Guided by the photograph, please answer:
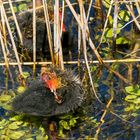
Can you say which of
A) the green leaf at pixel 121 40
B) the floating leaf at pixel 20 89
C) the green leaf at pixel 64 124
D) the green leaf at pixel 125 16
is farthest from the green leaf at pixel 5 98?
the green leaf at pixel 125 16

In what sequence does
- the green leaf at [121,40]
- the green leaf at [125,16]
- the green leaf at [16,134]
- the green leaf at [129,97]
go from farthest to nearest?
the green leaf at [125,16], the green leaf at [121,40], the green leaf at [129,97], the green leaf at [16,134]

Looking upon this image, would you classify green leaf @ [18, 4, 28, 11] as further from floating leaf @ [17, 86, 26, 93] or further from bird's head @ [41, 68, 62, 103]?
bird's head @ [41, 68, 62, 103]

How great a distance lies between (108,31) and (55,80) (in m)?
1.99

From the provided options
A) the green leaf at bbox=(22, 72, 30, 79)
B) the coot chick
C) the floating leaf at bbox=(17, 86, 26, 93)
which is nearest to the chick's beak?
the coot chick

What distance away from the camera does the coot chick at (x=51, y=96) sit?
15.2 feet

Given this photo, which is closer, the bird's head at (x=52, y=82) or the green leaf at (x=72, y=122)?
the bird's head at (x=52, y=82)

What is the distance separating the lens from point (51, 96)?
4.72 metres

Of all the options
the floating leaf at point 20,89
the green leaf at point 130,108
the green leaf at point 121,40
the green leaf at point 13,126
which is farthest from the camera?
the green leaf at point 121,40

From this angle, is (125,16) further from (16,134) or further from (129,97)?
(16,134)

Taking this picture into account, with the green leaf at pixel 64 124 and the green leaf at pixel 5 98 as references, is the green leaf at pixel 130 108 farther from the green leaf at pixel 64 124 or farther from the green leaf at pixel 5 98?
the green leaf at pixel 5 98

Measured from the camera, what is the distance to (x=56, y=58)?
215 inches

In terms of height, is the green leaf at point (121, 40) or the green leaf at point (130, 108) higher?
the green leaf at point (121, 40)

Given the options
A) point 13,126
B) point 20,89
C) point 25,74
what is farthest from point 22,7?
point 13,126

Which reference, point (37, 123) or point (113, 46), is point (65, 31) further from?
point (37, 123)
